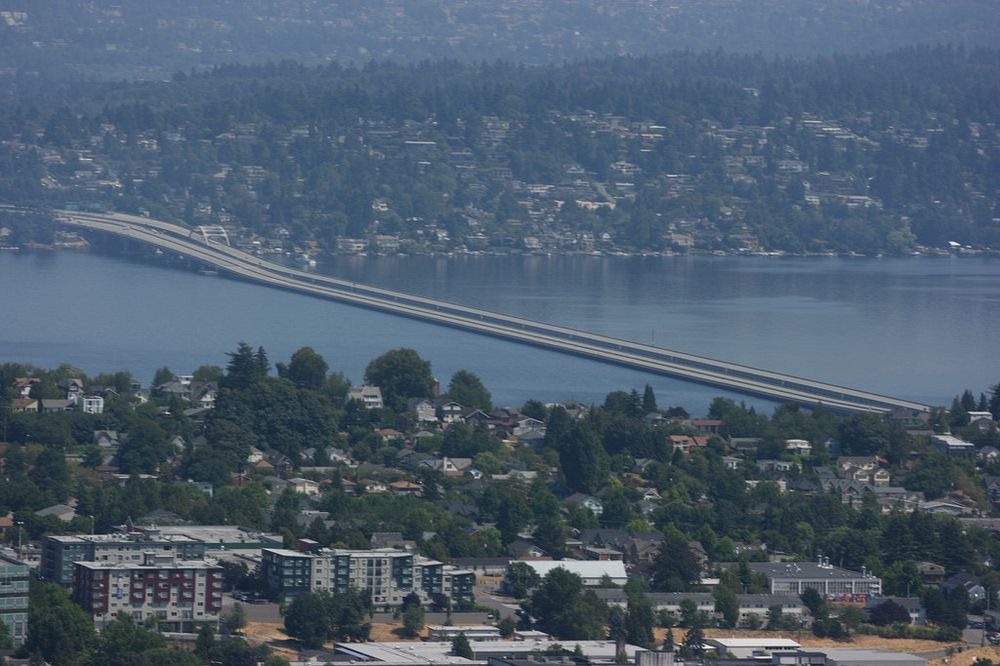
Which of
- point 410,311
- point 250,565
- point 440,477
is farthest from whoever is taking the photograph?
point 410,311

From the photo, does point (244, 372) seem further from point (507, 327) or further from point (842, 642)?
point (507, 327)

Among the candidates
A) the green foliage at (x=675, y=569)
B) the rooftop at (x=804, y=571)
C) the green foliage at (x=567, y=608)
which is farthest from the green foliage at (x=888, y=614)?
the green foliage at (x=567, y=608)

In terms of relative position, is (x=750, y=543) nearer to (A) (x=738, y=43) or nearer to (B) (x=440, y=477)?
(B) (x=440, y=477)

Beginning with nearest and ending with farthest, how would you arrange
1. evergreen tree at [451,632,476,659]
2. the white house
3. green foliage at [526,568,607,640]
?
evergreen tree at [451,632,476,659], green foliage at [526,568,607,640], the white house

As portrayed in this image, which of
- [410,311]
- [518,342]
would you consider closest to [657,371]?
[518,342]

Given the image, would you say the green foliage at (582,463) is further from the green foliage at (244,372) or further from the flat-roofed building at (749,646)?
the flat-roofed building at (749,646)

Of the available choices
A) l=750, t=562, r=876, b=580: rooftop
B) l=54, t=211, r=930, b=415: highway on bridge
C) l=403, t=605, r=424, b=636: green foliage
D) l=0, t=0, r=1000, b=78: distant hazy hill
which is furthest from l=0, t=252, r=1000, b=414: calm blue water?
l=0, t=0, r=1000, b=78: distant hazy hill

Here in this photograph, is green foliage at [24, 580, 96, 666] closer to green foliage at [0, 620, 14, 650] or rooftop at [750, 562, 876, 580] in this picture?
green foliage at [0, 620, 14, 650]
